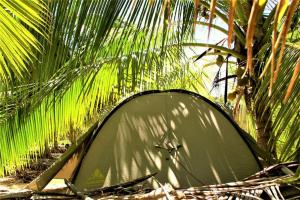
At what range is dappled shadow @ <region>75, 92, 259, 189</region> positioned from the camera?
263cm

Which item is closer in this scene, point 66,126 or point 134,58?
point 134,58

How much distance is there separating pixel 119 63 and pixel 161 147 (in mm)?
986

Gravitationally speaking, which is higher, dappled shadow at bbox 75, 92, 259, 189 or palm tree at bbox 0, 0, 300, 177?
palm tree at bbox 0, 0, 300, 177

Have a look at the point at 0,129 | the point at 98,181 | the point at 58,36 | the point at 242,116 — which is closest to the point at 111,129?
the point at 98,181

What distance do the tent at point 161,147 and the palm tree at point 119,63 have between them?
23cm

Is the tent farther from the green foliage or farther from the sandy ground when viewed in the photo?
the sandy ground

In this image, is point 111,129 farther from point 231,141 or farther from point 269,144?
point 269,144

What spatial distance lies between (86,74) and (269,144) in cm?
156

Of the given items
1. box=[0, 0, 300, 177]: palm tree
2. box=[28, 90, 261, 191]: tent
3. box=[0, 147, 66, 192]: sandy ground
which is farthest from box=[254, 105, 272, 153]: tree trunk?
box=[0, 147, 66, 192]: sandy ground

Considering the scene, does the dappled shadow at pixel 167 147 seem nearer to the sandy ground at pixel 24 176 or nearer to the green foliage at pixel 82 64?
the green foliage at pixel 82 64

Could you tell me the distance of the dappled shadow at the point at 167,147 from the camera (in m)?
2.63

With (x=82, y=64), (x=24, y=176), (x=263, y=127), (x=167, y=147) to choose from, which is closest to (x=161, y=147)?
(x=167, y=147)

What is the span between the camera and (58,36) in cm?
249

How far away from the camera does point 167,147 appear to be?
8.86 feet
